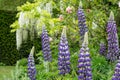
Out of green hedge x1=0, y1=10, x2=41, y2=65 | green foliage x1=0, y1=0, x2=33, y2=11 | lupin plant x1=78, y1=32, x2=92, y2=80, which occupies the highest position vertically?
green foliage x1=0, y1=0, x2=33, y2=11

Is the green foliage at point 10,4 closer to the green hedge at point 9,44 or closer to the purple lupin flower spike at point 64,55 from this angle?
the green hedge at point 9,44

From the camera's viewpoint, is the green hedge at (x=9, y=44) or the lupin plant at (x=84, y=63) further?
the green hedge at (x=9, y=44)

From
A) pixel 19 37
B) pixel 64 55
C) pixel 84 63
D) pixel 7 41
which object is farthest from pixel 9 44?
pixel 84 63

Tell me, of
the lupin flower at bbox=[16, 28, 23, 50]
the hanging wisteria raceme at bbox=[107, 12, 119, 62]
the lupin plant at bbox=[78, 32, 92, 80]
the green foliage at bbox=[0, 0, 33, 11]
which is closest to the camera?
the lupin plant at bbox=[78, 32, 92, 80]

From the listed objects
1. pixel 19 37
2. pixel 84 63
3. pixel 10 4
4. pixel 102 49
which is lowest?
pixel 19 37

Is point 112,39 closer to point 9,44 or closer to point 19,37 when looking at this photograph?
point 19,37

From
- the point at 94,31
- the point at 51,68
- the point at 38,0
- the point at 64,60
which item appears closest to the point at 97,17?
the point at 94,31

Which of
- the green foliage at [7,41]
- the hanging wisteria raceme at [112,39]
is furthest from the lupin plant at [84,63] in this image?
the green foliage at [7,41]

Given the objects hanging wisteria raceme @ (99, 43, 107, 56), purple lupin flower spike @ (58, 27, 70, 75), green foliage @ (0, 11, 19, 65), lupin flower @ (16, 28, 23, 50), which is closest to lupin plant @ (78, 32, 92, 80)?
purple lupin flower spike @ (58, 27, 70, 75)

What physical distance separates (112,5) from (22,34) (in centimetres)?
425

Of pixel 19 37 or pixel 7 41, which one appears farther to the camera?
pixel 7 41

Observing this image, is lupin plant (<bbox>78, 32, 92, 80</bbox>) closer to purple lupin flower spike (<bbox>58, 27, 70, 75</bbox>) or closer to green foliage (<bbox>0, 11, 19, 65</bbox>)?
purple lupin flower spike (<bbox>58, 27, 70, 75</bbox>)

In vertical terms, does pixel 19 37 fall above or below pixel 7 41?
above

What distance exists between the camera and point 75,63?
29.0 feet
